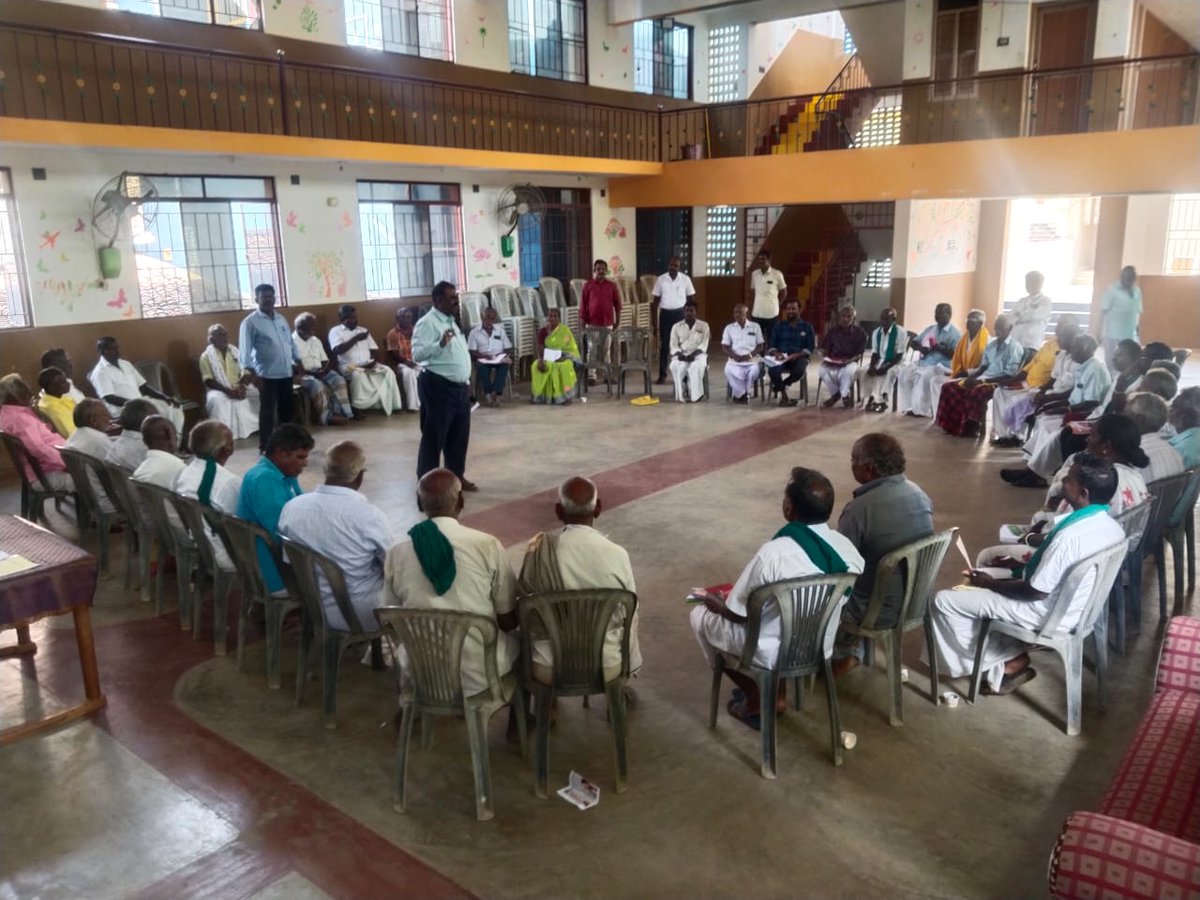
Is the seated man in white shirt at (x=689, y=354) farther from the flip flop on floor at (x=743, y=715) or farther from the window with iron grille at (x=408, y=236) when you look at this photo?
the flip flop on floor at (x=743, y=715)

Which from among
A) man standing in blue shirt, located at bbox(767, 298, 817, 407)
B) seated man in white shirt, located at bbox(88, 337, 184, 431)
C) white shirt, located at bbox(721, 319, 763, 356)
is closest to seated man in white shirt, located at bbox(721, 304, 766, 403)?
white shirt, located at bbox(721, 319, 763, 356)

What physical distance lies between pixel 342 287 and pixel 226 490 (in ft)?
23.3

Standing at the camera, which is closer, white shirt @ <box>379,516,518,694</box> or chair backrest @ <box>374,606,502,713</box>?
chair backrest @ <box>374,606,502,713</box>

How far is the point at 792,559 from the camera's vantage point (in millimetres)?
3338

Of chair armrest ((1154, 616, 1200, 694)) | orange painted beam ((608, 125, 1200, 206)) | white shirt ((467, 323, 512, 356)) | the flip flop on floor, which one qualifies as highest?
orange painted beam ((608, 125, 1200, 206))

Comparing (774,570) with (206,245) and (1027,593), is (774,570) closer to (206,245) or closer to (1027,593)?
(1027,593)

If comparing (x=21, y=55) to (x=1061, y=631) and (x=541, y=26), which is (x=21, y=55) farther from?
(x=1061, y=631)

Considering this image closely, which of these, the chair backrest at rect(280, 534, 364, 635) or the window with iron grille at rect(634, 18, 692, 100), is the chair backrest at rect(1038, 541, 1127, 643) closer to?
the chair backrest at rect(280, 534, 364, 635)

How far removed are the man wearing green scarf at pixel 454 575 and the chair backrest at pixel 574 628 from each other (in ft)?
0.34

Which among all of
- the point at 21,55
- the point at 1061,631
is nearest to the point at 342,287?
the point at 21,55

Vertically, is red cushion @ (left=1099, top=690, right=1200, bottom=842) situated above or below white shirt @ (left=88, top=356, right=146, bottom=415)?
below

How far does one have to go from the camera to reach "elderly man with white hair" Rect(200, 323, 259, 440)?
9.05 meters

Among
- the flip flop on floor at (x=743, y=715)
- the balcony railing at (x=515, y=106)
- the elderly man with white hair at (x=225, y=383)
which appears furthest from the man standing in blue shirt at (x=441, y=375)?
the balcony railing at (x=515, y=106)

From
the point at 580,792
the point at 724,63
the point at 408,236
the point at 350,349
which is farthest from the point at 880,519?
the point at 724,63
